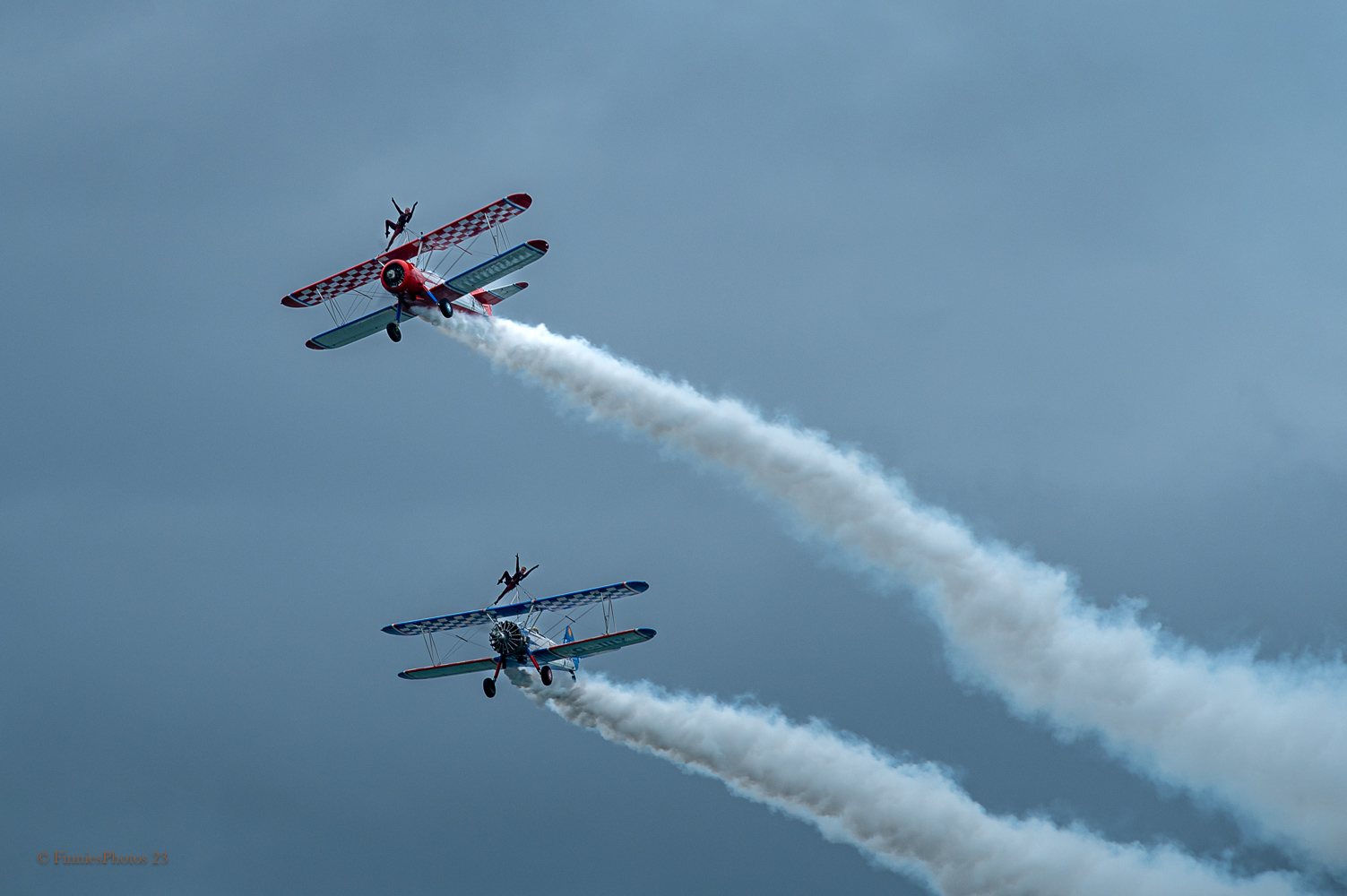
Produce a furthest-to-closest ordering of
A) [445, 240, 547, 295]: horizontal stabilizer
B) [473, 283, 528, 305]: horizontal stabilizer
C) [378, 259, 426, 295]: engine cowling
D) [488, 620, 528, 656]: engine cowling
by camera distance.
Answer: [473, 283, 528, 305]: horizontal stabilizer, [488, 620, 528, 656]: engine cowling, [378, 259, 426, 295]: engine cowling, [445, 240, 547, 295]: horizontal stabilizer

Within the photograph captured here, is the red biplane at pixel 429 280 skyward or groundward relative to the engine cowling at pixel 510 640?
skyward

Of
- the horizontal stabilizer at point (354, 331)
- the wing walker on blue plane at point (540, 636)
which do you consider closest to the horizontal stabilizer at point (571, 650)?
the wing walker on blue plane at point (540, 636)

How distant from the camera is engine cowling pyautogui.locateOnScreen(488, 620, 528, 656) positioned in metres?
70.2

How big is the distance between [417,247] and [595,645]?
16413 mm

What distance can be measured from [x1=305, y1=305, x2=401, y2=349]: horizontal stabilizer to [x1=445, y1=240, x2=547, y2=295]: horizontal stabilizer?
3.40 meters

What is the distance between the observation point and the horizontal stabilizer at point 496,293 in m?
71.9

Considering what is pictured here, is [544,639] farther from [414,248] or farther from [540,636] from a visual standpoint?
[414,248]

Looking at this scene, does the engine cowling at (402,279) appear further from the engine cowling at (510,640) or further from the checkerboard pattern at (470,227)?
the engine cowling at (510,640)

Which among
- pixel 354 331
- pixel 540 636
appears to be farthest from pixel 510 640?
pixel 354 331

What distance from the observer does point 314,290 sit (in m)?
72.0

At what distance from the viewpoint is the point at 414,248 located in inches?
2721

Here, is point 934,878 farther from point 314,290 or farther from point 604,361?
point 314,290

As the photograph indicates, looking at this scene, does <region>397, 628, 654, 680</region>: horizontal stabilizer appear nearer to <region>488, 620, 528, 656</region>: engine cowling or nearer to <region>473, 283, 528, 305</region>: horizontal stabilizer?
<region>488, 620, 528, 656</region>: engine cowling

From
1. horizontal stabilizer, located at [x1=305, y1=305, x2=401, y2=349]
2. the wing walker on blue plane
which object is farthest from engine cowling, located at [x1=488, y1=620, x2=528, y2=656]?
horizontal stabilizer, located at [x1=305, y1=305, x2=401, y2=349]
